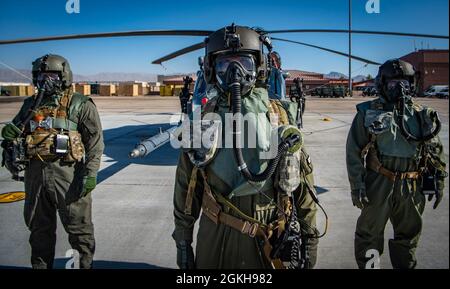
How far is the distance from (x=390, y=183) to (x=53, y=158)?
286 cm

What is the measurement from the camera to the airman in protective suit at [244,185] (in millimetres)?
1954

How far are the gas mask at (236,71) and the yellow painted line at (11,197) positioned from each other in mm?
4161

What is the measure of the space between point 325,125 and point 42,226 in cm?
1202

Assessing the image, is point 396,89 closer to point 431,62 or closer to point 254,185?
point 254,185

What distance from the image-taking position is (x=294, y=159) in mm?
1958

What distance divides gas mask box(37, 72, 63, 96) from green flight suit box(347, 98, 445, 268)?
105 inches

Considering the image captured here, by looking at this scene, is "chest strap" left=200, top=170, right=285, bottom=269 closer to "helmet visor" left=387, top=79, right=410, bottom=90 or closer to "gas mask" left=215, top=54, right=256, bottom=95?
"gas mask" left=215, top=54, right=256, bottom=95

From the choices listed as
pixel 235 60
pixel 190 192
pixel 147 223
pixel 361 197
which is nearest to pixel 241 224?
pixel 190 192

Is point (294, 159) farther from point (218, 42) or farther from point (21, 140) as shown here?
point (21, 140)

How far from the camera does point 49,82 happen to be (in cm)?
305

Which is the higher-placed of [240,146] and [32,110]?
[32,110]

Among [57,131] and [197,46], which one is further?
[197,46]

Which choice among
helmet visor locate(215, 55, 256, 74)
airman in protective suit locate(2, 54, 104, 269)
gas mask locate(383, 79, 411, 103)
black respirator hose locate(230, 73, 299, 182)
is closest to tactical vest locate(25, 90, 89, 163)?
airman in protective suit locate(2, 54, 104, 269)
